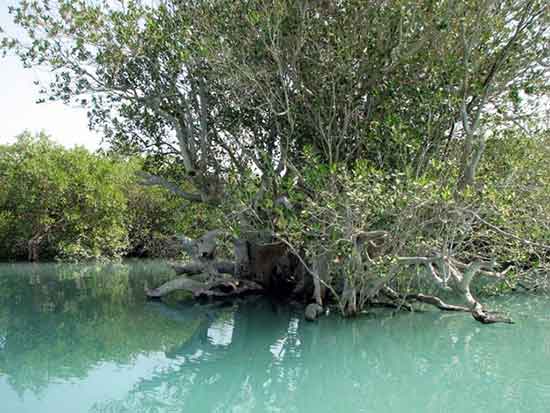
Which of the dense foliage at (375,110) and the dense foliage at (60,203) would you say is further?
the dense foliage at (60,203)

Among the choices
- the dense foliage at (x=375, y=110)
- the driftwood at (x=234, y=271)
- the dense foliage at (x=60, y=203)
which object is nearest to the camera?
the dense foliage at (x=375, y=110)

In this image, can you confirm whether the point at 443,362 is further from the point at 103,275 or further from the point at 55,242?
the point at 55,242

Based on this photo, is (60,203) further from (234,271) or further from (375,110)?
(375,110)

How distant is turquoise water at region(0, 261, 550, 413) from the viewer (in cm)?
650

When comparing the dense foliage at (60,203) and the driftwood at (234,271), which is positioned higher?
the dense foliage at (60,203)

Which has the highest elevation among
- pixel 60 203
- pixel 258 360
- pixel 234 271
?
pixel 60 203

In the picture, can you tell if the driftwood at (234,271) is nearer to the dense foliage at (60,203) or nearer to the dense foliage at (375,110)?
the dense foliage at (375,110)

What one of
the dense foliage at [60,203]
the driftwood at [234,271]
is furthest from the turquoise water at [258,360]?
the dense foliage at [60,203]

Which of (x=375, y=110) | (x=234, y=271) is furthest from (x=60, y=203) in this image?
(x=375, y=110)

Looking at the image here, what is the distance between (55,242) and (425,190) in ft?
76.2

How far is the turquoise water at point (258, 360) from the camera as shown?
650cm

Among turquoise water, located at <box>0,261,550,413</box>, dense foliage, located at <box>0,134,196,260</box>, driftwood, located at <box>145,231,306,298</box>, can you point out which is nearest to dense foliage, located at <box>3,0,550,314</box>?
turquoise water, located at <box>0,261,550,413</box>

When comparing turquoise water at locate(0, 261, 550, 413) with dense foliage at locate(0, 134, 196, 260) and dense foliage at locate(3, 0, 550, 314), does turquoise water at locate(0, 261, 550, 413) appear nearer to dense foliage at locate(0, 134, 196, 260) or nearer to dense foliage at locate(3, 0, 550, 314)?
dense foliage at locate(3, 0, 550, 314)

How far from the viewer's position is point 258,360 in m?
8.66
